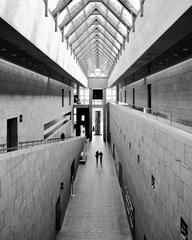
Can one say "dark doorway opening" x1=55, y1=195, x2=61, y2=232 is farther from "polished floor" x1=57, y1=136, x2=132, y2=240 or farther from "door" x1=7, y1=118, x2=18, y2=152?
"door" x1=7, y1=118, x2=18, y2=152

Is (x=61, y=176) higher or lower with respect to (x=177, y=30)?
lower

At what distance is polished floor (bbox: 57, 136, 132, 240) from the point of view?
12562mm

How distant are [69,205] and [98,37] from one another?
56.0 feet

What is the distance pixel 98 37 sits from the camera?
83.4 ft

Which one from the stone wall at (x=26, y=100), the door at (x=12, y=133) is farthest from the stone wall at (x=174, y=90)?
the door at (x=12, y=133)

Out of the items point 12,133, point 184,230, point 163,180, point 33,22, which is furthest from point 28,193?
point 12,133

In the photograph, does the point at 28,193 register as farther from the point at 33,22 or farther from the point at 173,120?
the point at 33,22

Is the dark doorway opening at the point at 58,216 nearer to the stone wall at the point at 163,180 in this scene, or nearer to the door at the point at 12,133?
the door at the point at 12,133

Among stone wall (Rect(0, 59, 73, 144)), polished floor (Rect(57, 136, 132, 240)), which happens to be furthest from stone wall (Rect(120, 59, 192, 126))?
stone wall (Rect(0, 59, 73, 144))

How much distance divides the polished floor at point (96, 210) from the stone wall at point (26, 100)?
17.0 feet

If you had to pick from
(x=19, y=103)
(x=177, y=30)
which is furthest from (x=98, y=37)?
(x=177, y=30)

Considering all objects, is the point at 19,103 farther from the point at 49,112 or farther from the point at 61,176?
the point at 49,112

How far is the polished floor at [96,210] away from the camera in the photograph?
1256cm

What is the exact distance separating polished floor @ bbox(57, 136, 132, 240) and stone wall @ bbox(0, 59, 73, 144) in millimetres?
5194
